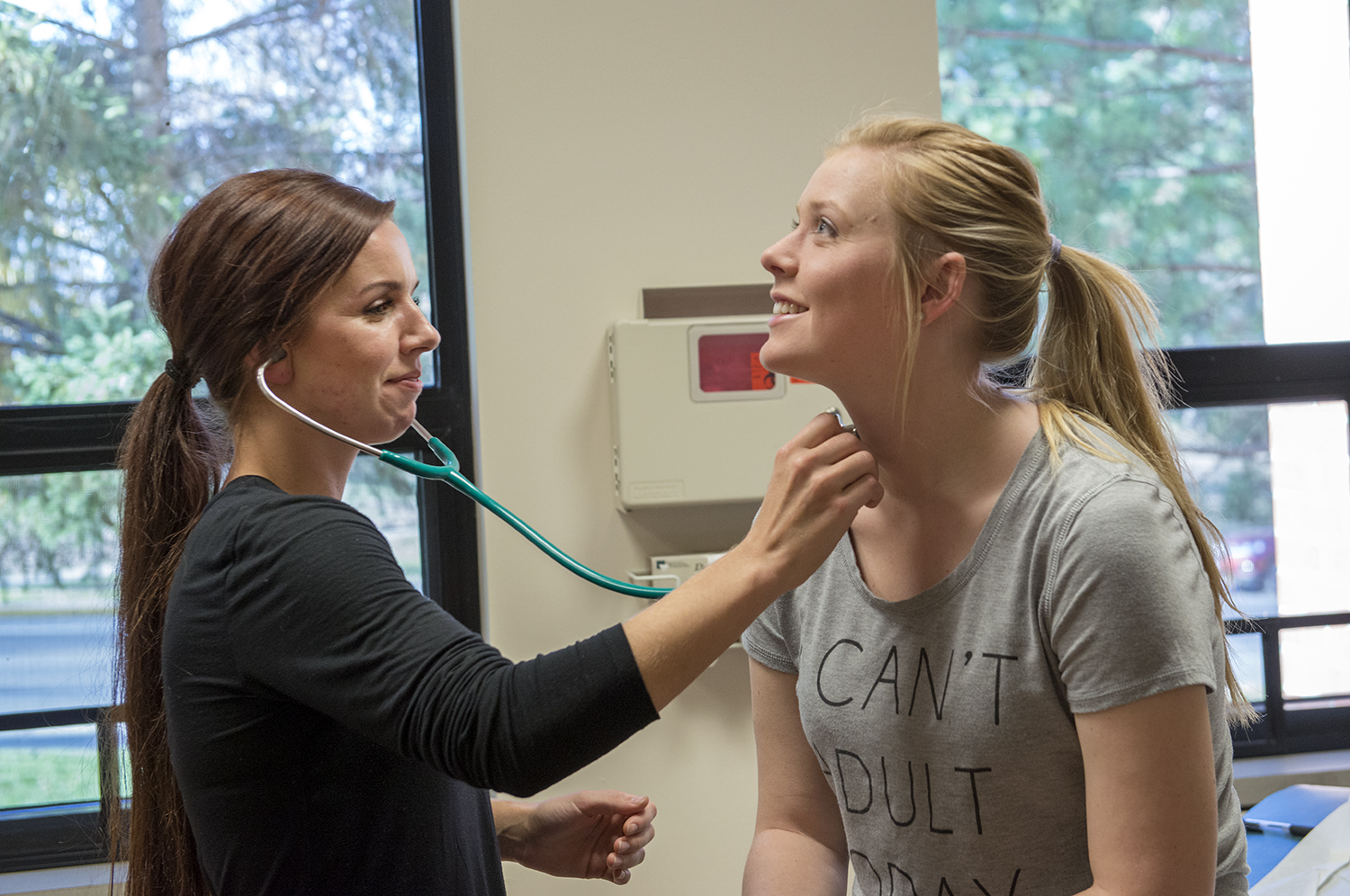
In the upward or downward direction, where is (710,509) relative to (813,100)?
downward

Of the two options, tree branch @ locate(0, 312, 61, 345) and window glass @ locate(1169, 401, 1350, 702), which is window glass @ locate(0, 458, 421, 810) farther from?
window glass @ locate(1169, 401, 1350, 702)

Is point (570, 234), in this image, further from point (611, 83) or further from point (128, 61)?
point (128, 61)

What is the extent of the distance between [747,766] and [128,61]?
1.74 m

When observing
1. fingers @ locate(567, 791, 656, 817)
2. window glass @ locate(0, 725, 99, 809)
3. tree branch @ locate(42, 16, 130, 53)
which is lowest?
window glass @ locate(0, 725, 99, 809)

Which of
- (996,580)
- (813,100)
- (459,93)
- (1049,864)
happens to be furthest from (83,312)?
(1049,864)

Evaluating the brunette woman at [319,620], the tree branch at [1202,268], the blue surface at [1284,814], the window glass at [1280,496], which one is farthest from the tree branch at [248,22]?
the blue surface at [1284,814]

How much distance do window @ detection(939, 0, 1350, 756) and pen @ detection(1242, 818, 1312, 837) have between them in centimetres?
45

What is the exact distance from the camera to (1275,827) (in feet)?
5.91

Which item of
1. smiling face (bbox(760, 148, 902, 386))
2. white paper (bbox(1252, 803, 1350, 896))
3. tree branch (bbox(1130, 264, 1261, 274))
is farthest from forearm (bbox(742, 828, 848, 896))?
tree branch (bbox(1130, 264, 1261, 274))

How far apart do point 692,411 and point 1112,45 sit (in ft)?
4.19

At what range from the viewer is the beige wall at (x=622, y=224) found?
1.85 m

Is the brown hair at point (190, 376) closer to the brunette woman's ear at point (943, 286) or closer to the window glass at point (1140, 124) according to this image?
the brunette woman's ear at point (943, 286)

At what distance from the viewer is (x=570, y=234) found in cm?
187

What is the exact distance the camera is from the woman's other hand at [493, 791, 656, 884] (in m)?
1.19
